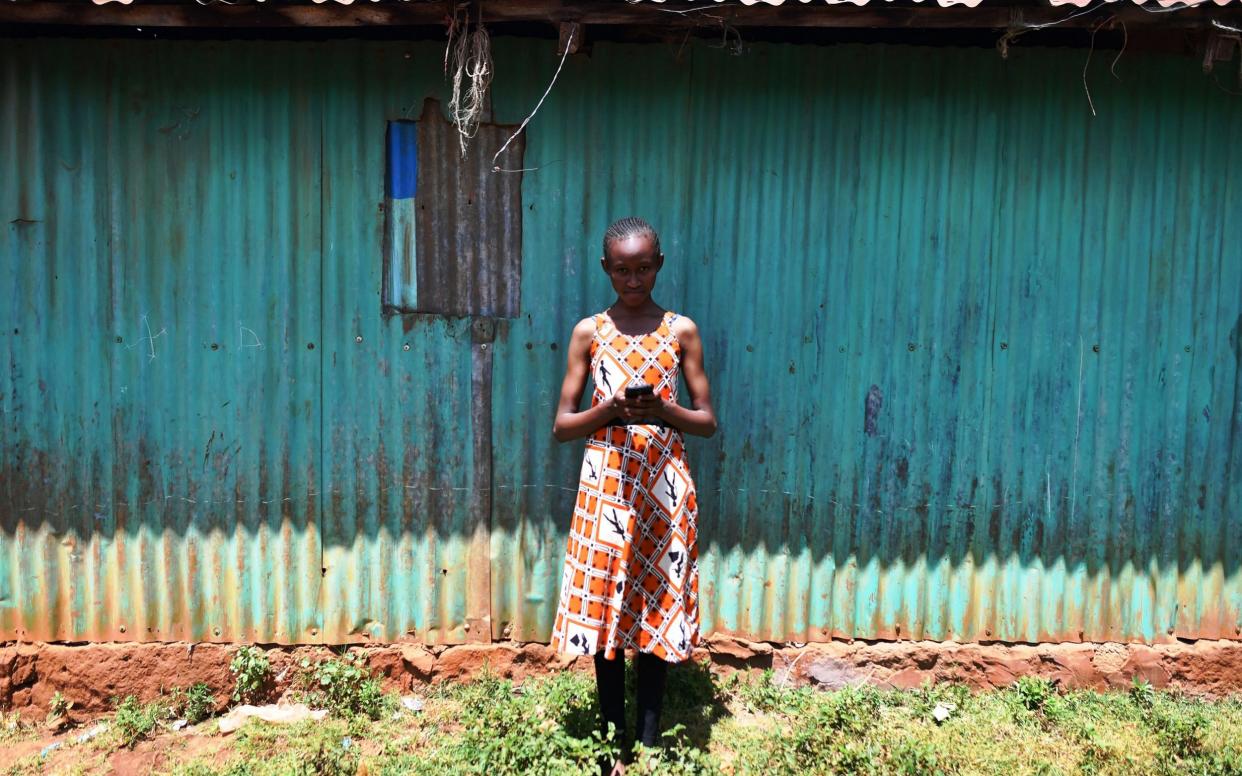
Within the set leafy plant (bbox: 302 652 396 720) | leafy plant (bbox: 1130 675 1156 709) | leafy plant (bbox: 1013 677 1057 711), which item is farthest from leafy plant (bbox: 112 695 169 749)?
leafy plant (bbox: 1130 675 1156 709)

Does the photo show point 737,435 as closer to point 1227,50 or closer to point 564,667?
point 564,667

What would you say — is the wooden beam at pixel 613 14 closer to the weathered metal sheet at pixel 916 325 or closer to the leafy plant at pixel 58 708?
the weathered metal sheet at pixel 916 325

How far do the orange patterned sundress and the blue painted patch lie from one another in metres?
1.18

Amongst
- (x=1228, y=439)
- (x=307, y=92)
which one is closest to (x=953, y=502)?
(x=1228, y=439)

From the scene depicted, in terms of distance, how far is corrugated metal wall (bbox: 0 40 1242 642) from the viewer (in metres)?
3.77

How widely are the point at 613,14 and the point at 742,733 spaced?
10.1ft

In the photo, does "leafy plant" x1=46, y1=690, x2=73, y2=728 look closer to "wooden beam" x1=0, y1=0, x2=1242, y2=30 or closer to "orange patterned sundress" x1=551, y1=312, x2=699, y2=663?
"orange patterned sundress" x1=551, y1=312, x2=699, y2=663

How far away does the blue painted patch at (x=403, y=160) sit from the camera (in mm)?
3770

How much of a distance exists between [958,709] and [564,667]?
1837 mm

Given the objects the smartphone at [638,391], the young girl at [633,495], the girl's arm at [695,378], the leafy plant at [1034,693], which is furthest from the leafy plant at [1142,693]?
the smartphone at [638,391]

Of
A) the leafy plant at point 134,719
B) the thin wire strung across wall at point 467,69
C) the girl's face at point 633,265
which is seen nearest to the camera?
the girl's face at point 633,265

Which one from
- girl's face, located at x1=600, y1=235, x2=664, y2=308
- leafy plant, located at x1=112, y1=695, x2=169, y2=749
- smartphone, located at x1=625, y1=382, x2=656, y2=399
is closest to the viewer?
smartphone, located at x1=625, y1=382, x2=656, y2=399

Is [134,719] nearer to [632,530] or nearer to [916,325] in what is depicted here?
[632,530]

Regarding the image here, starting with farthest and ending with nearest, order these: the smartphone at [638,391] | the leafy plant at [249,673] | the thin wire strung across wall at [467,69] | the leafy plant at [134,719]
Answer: the leafy plant at [249,673], the leafy plant at [134,719], the thin wire strung across wall at [467,69], the smartphone at [638,391]
